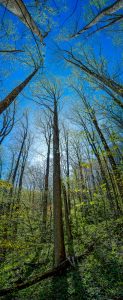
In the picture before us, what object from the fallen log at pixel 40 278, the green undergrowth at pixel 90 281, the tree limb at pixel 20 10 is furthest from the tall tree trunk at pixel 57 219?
the tree limb at pixel 20 10

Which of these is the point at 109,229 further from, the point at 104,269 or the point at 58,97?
the point at 58,97

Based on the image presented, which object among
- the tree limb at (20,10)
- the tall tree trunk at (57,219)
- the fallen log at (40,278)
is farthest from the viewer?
the tall tree trunk at (57,219)

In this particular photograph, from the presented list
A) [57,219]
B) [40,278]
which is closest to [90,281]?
[40,278]

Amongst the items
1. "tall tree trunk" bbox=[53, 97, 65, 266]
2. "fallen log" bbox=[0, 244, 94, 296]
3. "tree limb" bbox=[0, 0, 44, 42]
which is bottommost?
"fallen log" bbox=[0, 244, 94, 296]

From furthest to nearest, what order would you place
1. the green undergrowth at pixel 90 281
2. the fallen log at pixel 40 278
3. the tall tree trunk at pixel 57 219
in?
the tall tree trunk at pixel 57 219 < the fallen log at pixel 40 278 < the green undergrowth at pixel 90 281

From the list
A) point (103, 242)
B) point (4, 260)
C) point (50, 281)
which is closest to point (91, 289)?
point (50, 281)

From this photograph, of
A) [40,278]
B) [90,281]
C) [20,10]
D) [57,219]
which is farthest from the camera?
[57,219]

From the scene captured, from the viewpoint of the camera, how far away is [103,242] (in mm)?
7906

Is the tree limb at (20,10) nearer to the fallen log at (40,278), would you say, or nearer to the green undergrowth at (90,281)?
the green undergrowth at (90,281)

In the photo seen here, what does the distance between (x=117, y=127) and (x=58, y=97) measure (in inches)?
210

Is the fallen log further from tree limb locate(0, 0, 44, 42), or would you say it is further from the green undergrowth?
tree limb locate(0, 0, 44, 42)

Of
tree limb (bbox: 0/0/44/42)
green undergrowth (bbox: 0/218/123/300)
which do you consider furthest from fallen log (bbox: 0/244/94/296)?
tree limb (bbox: 0/0/44/42)

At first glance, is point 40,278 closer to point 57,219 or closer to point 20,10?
point 57,219

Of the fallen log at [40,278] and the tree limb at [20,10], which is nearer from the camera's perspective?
the tree limb at [20,10]
